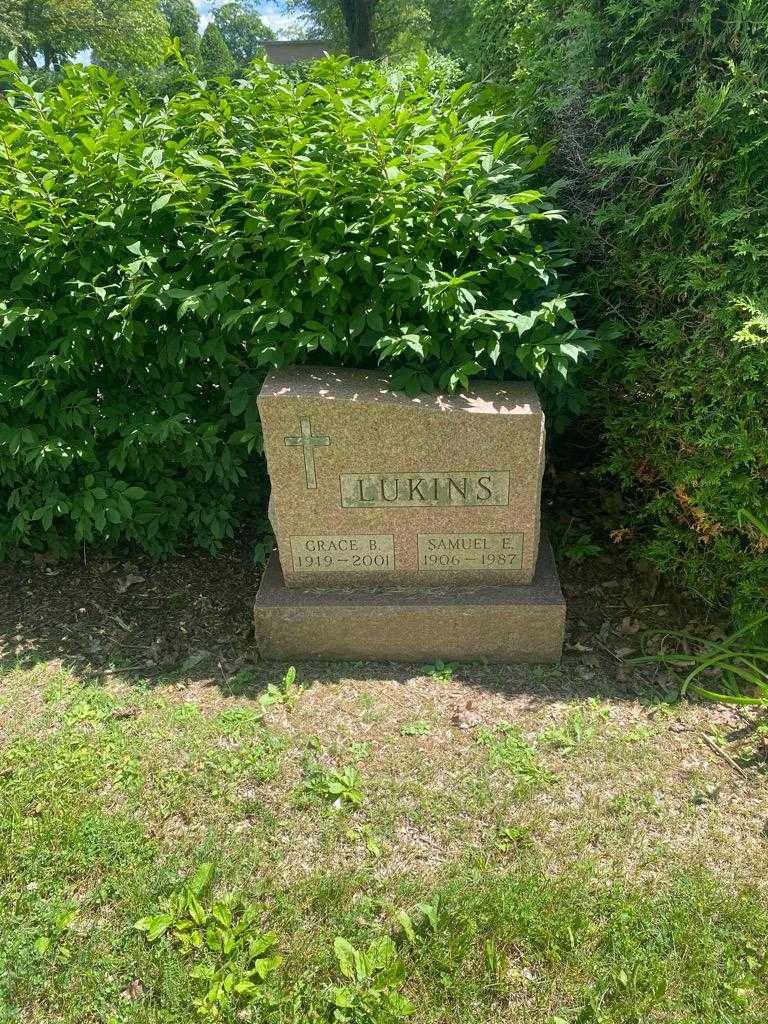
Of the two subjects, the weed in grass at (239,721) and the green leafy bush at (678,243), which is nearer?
the green leafy bush at (678,243)

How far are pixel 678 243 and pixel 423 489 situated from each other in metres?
1.44

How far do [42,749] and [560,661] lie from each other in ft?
7.17

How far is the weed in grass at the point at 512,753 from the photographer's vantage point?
2.63m

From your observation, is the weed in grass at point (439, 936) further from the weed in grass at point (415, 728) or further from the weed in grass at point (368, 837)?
the weed in grass at point (415, 728)

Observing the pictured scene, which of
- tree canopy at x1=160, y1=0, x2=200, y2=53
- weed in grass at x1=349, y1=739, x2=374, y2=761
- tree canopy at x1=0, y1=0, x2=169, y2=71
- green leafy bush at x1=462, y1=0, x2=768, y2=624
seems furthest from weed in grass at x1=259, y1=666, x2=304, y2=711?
tree canopy at x1=160, y1=0, x2=200, y2=53

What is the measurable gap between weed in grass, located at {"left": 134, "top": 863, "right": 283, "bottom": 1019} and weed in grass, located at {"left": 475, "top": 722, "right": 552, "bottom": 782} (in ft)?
3.34

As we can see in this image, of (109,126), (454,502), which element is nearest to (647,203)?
(454,502)

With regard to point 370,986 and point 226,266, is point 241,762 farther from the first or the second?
point 226,266

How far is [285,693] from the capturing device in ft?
9.94

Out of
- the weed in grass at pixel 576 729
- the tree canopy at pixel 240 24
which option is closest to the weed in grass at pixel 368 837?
the weed in grass at pixel 576 729

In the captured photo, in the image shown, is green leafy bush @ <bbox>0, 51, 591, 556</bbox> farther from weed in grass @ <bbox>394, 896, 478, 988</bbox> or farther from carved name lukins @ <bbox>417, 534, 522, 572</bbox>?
weed in grass @ <bbox>394, 896, 478, 988</bbox>

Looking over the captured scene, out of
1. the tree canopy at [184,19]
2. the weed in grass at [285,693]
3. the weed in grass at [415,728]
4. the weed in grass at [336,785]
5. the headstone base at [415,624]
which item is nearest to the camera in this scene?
the weed in grass at [336,785]

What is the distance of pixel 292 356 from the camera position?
289cm

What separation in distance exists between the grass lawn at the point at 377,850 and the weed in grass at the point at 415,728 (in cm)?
1
